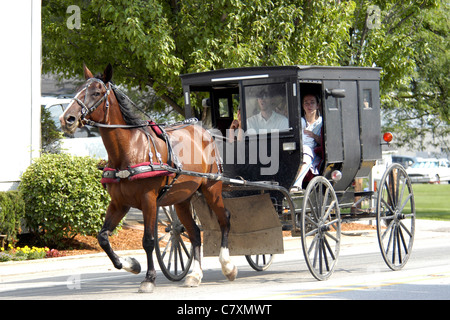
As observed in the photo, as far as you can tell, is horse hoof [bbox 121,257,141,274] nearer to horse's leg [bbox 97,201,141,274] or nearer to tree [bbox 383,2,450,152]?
horse's leg [bbox 97,201,141,274]

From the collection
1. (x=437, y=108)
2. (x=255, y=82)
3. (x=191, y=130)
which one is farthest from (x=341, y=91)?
(x=437, y=108)

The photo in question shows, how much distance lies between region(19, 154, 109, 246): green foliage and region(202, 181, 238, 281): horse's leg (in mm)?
3949

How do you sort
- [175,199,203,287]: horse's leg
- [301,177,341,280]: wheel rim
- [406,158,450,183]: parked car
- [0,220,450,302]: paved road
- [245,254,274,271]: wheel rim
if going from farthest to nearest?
[406,158,450,183]: parked car, [245,254,274,271]: wheel rim, [175,199,203,287]: horse's leg, [301,177,341,280]: wheel rim, [0,220,450,302]: paved road

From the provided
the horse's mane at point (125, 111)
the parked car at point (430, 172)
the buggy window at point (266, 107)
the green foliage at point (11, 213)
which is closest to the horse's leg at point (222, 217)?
the buggy window at point (266, 107)

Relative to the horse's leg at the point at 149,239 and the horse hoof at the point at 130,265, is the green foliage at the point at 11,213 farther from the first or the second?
the horse's leg at the point at 149,239

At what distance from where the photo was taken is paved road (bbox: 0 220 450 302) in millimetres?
8648

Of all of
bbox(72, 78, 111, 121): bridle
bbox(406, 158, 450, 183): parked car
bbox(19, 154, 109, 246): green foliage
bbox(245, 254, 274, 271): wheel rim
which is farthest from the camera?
bbox(406, 158, 450, 183): parked car

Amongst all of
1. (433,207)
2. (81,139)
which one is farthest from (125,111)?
(433,207)

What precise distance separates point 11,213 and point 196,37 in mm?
5212

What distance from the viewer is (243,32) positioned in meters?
15.5

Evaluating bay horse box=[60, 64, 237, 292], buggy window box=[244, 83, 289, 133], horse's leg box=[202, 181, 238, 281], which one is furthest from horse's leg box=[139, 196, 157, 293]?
buggy window box=[244, 83, 289, 133]

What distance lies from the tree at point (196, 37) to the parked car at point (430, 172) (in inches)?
1372

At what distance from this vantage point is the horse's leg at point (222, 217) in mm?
9695

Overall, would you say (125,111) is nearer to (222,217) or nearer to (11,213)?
(222,217)
